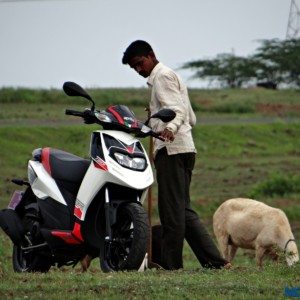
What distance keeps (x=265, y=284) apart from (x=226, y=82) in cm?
4109

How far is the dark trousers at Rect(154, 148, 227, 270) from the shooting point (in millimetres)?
12406

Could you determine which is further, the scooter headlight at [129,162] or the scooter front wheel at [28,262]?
the scooter front wheel at [28,262]

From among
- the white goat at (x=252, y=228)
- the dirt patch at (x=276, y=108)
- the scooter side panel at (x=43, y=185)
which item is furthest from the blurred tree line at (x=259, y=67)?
the scooter side panel at (x=43, y=185)

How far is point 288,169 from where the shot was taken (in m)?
30.3

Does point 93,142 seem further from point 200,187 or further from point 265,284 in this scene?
point 200,187

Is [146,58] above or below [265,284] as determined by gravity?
above

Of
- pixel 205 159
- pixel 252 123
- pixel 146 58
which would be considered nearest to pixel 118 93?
pixel 252 123

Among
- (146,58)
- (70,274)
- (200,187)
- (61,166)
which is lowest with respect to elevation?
(200,187)

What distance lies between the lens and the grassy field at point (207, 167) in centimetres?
1022

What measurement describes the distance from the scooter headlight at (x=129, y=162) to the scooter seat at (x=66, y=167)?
27.7 inches

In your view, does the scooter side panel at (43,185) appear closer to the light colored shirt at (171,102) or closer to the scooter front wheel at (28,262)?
the scooter front wheel at (28,262)

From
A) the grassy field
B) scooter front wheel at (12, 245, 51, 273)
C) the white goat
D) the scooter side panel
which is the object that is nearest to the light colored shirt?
the scooter side panel

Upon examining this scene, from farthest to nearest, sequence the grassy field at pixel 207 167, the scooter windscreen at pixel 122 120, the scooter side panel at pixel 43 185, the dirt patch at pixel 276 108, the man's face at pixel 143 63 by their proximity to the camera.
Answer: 1. the dirt patch at pixel 276 108
2. the man's face at pixel 143 63
3. the scooter side panel at pixel 43 185
4. the scooter windscreen at pixel 122 120
5. the grassy field at pixel 207 167

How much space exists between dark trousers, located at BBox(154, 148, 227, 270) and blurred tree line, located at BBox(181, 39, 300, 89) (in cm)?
2927
